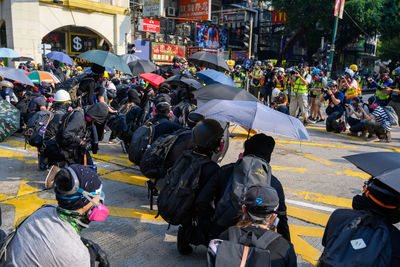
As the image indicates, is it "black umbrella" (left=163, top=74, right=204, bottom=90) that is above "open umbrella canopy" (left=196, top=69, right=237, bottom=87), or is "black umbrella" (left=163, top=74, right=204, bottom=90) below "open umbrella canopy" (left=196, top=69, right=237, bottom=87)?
below

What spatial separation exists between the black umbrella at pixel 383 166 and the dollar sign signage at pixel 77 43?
83.4 ft

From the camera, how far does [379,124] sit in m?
9.23

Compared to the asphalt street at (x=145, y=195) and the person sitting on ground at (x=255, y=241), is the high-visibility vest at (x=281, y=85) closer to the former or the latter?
the asphalt street at (x=145, y=195)

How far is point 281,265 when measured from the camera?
1.97 metres

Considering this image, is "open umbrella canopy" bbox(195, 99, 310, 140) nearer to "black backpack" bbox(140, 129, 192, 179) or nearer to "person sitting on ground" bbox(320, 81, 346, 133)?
"black backpack" bbox(140, 129, 192, 179)

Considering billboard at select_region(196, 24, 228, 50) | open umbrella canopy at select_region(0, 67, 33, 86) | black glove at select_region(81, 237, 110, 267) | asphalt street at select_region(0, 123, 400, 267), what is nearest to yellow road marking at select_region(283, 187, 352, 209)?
asphalt street at select_region(0, 123, 400, 267)

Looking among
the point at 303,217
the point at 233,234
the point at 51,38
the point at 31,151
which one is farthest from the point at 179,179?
the point at 51,38

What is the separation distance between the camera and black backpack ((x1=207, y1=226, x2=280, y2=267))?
1828mm

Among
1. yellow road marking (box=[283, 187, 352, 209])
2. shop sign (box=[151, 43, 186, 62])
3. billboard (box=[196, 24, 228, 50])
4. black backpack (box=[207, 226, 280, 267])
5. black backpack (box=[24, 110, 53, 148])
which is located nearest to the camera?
black backpack (box=[207, 226, 280, 267])

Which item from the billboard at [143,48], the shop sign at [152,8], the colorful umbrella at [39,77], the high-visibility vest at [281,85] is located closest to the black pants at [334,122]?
the high-visibility vest at [281,85]

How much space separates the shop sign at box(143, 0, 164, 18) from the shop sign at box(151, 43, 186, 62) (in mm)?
2876

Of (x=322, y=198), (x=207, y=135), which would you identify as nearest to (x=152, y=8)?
(x=322, y=198)

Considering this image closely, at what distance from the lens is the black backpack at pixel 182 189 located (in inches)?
125

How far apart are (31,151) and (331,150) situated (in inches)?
293
